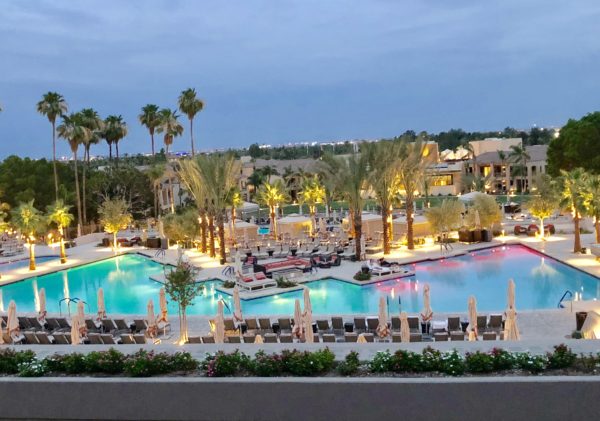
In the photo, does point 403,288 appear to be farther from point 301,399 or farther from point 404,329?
point 301,399

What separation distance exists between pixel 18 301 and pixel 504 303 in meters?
19.9

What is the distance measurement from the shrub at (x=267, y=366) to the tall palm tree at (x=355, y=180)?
19415 millimetres

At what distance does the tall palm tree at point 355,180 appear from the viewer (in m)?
28.3

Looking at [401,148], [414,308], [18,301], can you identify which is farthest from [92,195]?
[414,308]

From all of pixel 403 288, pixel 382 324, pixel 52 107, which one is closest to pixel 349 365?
pixel 382 324

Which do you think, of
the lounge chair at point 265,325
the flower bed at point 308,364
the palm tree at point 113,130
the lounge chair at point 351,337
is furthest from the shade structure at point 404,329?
the palm tree at point 113,130

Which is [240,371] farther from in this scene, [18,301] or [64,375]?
[18,301]

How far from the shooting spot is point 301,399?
849cm

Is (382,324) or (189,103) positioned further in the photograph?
(189,103)

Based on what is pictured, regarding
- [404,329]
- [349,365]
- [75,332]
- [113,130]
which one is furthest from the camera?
[113,130]

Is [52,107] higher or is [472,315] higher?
[52,107]

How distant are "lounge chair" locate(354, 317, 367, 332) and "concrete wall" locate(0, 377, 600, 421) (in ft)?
23.9

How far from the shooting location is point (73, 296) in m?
25.6

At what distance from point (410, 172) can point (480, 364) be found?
22899 mm
